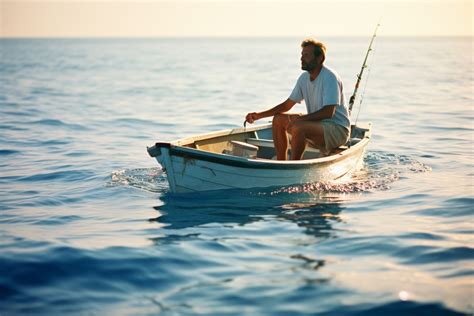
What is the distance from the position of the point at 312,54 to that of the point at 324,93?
0.58 meters

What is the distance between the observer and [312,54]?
938cm

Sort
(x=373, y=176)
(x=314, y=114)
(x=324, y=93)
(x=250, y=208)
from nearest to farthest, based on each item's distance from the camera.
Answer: (x=250, y=208), (x=324, y=93), (x=314, y=114), (x=373, y=176)

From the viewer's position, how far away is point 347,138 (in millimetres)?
10133

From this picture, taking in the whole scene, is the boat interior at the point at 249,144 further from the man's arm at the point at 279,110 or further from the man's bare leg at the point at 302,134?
the man's bare leg at the point at 302,134

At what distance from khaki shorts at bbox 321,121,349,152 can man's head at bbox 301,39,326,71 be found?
0.88 metres

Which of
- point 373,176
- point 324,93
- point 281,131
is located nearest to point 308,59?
point 324,93

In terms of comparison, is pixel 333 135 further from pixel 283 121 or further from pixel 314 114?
pixel 283 121

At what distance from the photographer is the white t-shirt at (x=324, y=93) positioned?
9.43m

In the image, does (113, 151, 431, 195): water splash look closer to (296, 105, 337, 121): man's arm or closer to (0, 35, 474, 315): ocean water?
(0, 35, 474, 315): ocean water

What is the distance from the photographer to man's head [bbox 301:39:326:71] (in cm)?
936

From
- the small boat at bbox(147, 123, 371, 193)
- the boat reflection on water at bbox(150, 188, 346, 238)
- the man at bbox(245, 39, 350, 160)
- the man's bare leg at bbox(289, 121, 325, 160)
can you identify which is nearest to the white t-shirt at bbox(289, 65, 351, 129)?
the man at bbox(245, 39, 350, 160)

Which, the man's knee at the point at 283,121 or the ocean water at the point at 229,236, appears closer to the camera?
the ocean water at the point at 229,236

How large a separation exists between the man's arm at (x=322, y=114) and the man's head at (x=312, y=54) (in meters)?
0.63

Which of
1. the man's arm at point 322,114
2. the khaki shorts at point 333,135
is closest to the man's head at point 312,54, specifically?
the man's arm at point 322,114
